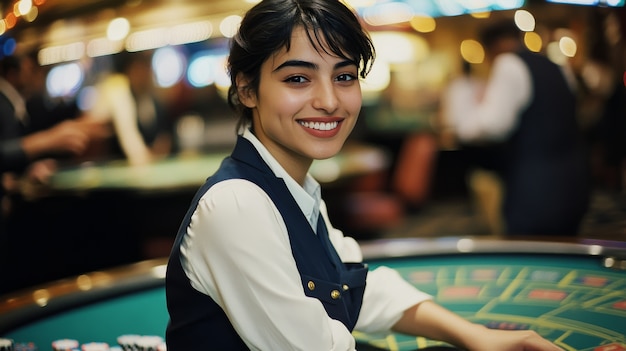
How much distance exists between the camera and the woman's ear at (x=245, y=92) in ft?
4.23

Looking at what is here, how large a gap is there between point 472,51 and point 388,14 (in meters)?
3.19

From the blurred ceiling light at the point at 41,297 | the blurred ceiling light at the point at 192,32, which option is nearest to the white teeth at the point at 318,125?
the blurred ceiling light at the point at 41,297

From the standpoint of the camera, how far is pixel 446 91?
9.93 meters

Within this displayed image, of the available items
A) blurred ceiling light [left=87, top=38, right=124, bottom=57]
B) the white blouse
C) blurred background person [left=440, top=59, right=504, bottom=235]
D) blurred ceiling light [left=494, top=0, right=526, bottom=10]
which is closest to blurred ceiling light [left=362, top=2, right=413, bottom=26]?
blurred background person [left=440, top=59, right=504, bottom=235]

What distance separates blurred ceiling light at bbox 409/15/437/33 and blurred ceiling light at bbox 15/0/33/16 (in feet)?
22.1

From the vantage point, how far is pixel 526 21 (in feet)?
31.7

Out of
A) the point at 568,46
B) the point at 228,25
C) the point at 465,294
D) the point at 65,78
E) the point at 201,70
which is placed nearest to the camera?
the point at 465,294

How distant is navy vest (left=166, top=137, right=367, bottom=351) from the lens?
1.18 m

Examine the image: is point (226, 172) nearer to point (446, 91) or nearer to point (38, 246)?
point (38, 246)

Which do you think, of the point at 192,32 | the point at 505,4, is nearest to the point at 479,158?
the point at 505,4

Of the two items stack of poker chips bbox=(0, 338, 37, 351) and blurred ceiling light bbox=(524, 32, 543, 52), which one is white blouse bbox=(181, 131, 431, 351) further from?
blurred ceiling light bbox=(524, 32, 543, 52)

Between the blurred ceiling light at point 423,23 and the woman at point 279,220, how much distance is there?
8790 millimetres

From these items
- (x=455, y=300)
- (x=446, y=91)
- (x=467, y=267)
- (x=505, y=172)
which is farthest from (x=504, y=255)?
(x=446, y=91)

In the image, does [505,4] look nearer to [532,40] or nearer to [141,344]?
[141,344]
